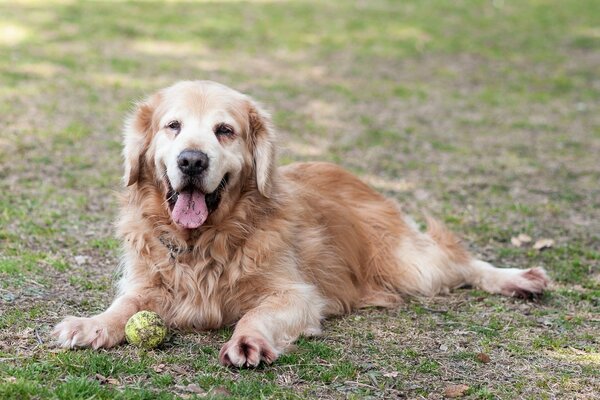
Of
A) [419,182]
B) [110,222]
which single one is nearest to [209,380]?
[110,222]

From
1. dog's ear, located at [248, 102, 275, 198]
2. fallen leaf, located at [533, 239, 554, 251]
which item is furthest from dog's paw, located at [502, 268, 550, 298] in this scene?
dog's ear, located at [248, 102, 275, 198]

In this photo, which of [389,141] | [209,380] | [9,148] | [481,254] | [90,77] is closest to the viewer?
[209,380]

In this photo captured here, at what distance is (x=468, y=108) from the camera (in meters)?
12.4

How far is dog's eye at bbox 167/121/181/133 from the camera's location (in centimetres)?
483

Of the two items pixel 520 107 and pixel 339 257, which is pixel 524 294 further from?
pixel 520 107

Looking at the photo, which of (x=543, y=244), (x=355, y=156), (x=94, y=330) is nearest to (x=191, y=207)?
(x=94, y=330)

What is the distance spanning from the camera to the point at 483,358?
4.60 m

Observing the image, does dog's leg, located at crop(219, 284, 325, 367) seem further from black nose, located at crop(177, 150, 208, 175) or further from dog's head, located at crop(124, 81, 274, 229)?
black nose, located at crop(177, 150, 208, 175)

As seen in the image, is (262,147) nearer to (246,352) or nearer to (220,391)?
(246,352)

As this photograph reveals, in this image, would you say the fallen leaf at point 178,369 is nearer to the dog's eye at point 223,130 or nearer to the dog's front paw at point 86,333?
the dog's front paw at point 86,333

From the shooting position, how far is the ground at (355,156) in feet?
14.2

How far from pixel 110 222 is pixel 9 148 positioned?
228 centimetres

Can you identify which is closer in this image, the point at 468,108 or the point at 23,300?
the point at 23,300

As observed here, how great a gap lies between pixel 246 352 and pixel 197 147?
116cm
